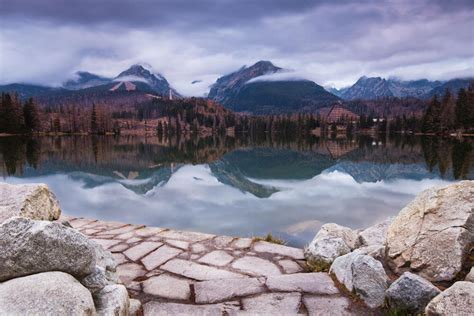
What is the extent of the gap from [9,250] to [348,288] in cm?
424

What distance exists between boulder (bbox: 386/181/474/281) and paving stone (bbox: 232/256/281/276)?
192 cm

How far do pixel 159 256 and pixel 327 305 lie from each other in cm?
337

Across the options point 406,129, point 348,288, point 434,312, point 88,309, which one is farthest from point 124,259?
point 406,129

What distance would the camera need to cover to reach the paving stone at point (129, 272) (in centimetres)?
580

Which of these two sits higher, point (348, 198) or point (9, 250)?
point (9, 250)

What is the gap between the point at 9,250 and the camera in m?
3.55

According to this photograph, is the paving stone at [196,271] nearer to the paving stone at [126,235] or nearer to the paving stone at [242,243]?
the paving stone at [242,243]

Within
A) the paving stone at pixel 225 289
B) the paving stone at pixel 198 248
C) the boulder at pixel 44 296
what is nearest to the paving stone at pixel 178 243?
the paving stone at pixel 198 248

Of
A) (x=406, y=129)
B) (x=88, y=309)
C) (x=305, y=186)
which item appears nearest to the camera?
(x=88, y=309)

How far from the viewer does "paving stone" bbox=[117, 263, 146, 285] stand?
580 cm

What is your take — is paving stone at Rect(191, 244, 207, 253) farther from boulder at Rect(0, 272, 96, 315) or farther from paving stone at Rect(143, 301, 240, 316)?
boulder at Rect(0, 272, 96, 315)

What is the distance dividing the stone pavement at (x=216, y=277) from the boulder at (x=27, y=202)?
150 cm

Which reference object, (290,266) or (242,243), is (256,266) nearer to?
(290,266)

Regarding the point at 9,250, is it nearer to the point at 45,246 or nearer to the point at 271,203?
the point at 45,246
